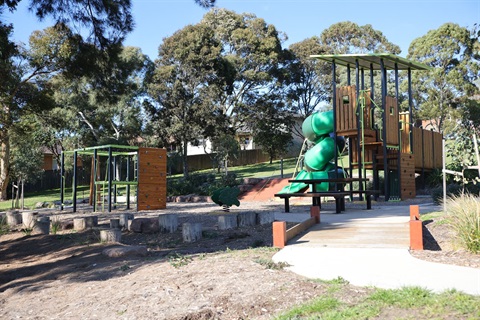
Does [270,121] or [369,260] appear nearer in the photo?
[369,260]

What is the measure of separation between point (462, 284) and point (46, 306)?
15.5 feet

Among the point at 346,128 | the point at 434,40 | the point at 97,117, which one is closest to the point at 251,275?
the point at 346,128

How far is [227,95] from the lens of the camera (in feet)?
118

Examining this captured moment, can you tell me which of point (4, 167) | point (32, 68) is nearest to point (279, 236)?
point (32, 68)

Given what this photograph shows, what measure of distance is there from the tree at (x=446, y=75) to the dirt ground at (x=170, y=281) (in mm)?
28425

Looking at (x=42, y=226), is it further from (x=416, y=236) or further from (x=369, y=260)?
(x=416, y=236)

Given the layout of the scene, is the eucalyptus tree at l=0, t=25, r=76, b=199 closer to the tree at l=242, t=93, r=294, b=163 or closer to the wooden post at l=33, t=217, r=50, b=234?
the wooden post at l=33, t=217, r=50, b=234

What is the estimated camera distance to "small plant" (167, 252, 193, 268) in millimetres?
6934

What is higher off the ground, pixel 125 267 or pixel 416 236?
pixel 416 236

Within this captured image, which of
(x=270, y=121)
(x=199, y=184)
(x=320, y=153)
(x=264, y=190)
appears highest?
(x=270, y=121)

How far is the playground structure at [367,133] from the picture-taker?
1716 centimetres

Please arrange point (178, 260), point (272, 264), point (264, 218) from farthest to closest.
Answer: point (264, 218), point (178, 260), point (272, 264)

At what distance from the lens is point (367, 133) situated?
57.3 ft

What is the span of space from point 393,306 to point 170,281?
9.12 feet
